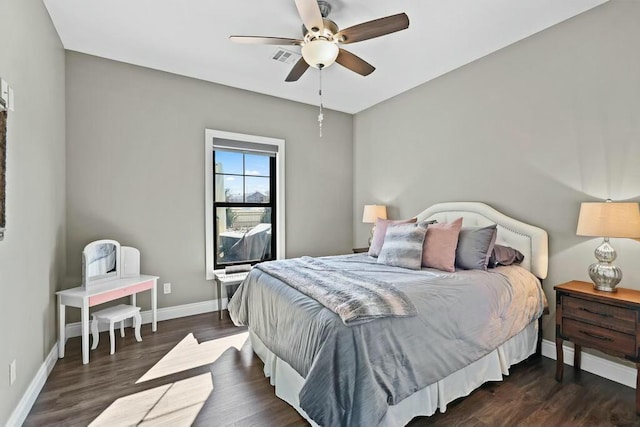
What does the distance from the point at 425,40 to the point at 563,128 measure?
141cm

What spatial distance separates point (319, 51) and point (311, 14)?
0.26 metres

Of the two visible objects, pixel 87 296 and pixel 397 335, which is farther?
Result: pixel 87 296

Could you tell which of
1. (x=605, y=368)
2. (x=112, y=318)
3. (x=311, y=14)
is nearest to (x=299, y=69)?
(x=311, y=14)

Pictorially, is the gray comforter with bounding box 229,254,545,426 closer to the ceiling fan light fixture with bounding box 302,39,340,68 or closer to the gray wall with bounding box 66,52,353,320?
the gray wall with bounding box 66,52,353,320

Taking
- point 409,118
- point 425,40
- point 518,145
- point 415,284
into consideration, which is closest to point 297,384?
point 415,284

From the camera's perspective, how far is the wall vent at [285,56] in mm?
3061

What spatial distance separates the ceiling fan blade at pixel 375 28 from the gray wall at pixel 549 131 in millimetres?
1569

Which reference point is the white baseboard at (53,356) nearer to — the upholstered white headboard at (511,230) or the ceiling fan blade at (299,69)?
the ceiling fan blade at (299,69)

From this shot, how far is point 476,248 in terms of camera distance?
2.60m

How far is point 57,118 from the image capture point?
109 inches

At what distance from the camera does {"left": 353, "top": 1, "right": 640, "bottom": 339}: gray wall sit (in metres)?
2.32

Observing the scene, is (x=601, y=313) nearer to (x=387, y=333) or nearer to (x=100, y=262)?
(x=387, y=333)

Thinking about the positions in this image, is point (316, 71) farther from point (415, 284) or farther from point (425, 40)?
point (415, 284)

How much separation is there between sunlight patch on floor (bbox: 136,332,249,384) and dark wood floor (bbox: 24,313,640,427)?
7 cm
